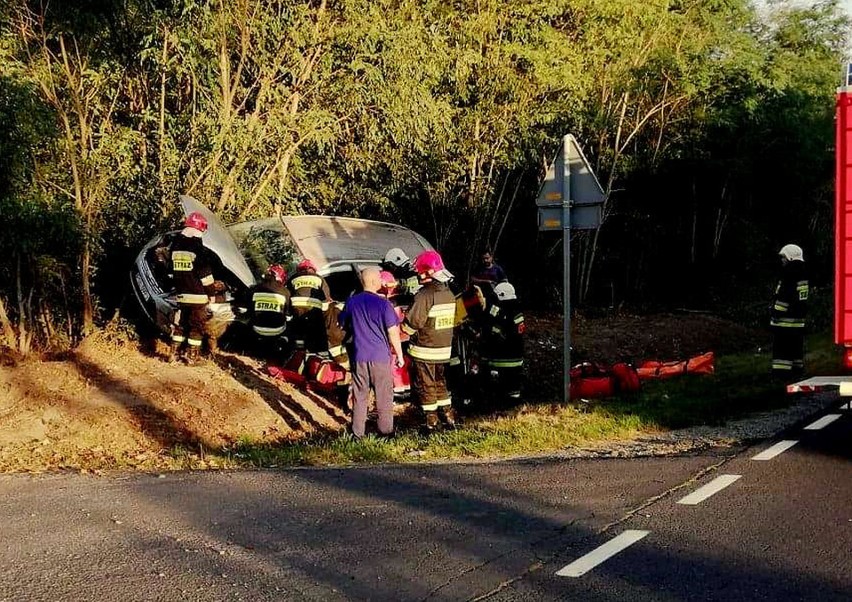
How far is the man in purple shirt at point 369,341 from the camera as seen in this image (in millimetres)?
9195

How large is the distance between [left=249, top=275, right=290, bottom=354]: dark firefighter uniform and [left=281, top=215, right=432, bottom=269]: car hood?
898 millimetres

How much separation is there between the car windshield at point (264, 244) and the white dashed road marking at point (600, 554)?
8.12 m

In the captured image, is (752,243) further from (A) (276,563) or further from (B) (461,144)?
(A) (276,563)

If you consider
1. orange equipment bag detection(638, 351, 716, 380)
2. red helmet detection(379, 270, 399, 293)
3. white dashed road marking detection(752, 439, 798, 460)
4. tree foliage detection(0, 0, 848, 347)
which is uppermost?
tree foliage detection(0, 0, 848, 347)

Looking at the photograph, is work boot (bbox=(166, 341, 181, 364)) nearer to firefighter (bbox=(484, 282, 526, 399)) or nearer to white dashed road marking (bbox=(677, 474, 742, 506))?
firefighter (bbox=(484, 282, 526, 399))

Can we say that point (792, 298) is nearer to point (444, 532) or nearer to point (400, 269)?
point (400, 269)

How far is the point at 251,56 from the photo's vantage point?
13391 millimetres

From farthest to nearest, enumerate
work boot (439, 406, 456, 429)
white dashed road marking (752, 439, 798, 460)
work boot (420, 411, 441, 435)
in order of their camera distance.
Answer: work boot (439, 406, 456, 429)
work boot (420, 411, 441, 435)
white dashed road marking (752, 439, 798, 460)

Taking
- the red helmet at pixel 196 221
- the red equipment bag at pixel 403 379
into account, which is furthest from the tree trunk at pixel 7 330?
the red equipment bag at pixel 403 379

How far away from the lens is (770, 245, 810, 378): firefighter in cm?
1187

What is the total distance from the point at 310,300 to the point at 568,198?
361cm

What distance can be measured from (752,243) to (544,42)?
1786 cm

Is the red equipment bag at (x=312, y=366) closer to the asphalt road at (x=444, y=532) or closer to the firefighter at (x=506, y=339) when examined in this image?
the firefighter at (x=506, y=339)

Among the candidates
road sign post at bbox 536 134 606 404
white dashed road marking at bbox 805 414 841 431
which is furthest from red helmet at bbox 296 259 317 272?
white dashed road marking at bbox 805 414 841 431
